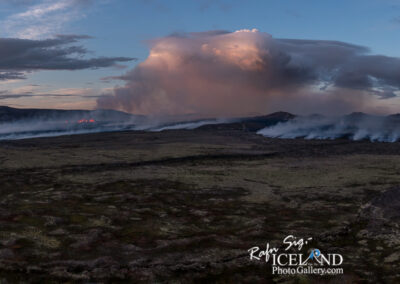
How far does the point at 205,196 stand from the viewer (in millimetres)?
61156

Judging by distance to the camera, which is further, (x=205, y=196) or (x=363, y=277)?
(x=205, y=196)

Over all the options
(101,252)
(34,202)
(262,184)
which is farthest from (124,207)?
(262,184)

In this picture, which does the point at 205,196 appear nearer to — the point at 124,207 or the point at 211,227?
the point at 124,207

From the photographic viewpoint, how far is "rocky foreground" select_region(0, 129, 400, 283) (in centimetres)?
2723

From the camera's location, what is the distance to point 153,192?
209ft

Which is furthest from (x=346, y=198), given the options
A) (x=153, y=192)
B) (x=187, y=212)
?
(x=153, y=192)

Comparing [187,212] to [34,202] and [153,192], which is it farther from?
[34,202]

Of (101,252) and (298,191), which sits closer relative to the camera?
(101,252)

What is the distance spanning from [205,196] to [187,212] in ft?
41.5

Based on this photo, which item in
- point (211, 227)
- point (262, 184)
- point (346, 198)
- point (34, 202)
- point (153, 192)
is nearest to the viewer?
point (211, 227)

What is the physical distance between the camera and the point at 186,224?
1661 inches

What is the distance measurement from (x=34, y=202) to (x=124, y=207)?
13307 mm

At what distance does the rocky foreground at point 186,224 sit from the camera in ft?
89.4

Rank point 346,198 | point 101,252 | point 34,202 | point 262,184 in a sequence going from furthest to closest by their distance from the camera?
point 262,184, point 346,198, point 34,202, point 101,252
